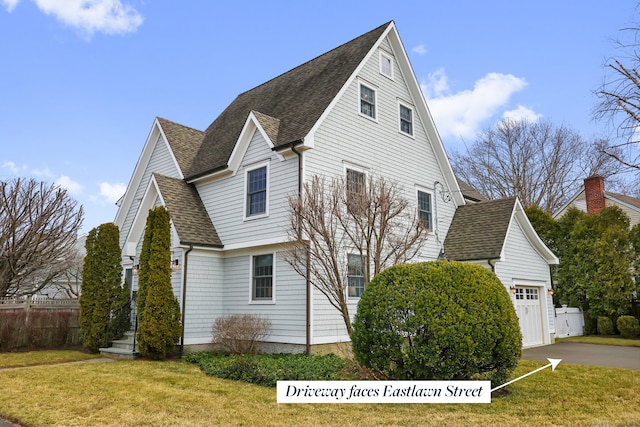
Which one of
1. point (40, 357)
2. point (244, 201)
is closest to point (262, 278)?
point (244, 201)

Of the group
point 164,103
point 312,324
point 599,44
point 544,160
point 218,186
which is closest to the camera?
point 599,44

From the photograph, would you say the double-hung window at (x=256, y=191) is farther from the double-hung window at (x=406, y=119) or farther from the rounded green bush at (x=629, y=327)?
the rounded green bush at (x=629, y=327)

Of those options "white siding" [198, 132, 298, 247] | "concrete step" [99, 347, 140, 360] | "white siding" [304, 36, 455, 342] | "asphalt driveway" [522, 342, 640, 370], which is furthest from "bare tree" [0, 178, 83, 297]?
"asphalt driveway" [522, 342, 640, 370]

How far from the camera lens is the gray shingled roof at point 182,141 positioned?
17.2 m

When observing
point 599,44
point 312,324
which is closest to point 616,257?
point 599,44

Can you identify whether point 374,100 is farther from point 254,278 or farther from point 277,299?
point 277,299

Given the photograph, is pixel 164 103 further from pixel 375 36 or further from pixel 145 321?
pixel 145 321

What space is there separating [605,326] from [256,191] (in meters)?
17.3

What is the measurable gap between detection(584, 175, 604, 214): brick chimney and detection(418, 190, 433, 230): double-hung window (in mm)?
13906

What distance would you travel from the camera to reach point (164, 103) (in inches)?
821

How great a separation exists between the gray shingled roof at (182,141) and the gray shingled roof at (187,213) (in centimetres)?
115

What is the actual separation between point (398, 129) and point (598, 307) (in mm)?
13417

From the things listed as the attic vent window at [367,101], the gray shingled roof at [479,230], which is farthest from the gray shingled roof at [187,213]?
the gray shingled roof at [479,230]

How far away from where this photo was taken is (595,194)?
26109 millimetres
